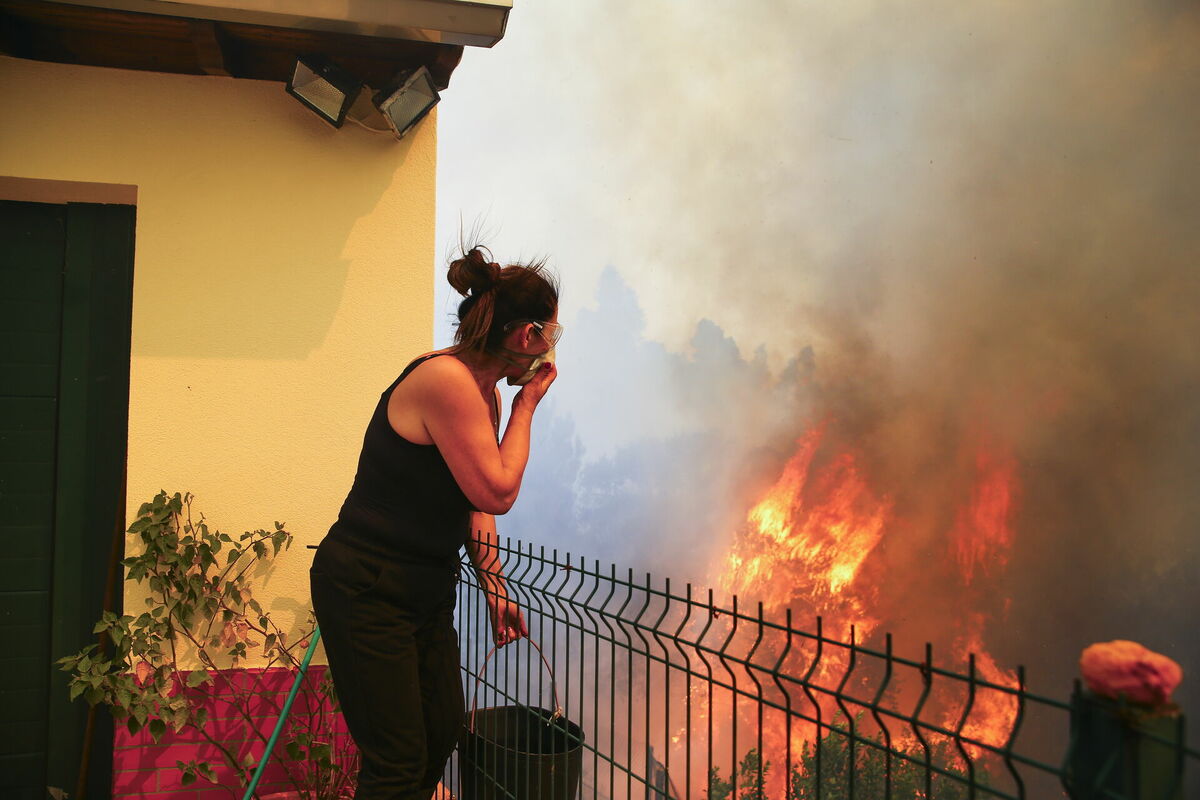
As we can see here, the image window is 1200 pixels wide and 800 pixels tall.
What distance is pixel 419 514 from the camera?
2162mm

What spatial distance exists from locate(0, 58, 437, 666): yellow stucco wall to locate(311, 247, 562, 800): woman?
1.37 metres

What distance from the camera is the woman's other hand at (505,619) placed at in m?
2.51

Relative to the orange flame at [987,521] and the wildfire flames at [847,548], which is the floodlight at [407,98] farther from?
the orange flame at [987,521]

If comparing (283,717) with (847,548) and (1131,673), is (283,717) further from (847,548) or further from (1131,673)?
(847,548)

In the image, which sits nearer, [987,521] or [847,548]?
[987,521]

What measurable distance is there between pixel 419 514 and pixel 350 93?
191 centimetres

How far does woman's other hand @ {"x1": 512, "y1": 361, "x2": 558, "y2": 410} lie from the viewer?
231cm

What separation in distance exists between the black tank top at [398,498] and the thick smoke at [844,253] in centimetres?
892

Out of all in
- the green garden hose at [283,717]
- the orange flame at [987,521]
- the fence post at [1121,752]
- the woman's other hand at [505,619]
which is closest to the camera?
the fence post at [1121,752]

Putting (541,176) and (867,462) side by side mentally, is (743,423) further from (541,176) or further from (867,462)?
(541,176)

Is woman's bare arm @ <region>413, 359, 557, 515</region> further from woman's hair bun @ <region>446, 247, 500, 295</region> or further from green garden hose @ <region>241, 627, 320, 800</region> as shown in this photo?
green garden hose @ <region>241, 627, 320, 800</region>

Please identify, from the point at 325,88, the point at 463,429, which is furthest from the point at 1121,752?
the point at 325,88

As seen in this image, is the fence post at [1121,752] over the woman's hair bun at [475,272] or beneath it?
beneath

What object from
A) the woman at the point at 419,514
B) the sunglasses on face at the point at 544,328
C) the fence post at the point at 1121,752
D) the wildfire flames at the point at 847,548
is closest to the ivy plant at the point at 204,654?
the woman at the point at 419,514
